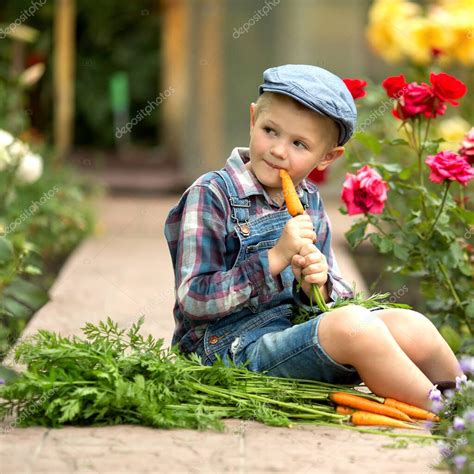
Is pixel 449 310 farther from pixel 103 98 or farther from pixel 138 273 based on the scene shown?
pixel 103 98

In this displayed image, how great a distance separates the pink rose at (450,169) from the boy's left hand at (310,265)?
2.43 feet

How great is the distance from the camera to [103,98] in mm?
16484

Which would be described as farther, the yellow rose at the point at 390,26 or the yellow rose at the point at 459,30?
the yellow rose at the point at 390,26

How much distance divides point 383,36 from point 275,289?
401cm

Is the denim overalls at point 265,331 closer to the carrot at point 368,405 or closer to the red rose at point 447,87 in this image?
the carrot at point 368,405

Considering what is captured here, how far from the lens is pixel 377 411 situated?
3.43 m

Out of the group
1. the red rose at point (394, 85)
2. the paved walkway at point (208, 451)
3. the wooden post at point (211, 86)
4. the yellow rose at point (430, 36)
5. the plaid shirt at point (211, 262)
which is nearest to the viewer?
the paved walkway at point (208, 451)

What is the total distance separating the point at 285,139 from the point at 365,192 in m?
0.61

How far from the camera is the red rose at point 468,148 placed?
4172 mm

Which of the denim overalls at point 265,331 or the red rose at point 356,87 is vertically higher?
the red rose at point 356,87

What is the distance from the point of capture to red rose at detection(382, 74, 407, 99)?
13.5 ft

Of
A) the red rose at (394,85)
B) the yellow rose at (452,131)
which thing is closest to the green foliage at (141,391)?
the red rose at (394,85)

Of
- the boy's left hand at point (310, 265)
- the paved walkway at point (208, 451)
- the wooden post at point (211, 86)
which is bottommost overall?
the paved walkway at point (208, 451)

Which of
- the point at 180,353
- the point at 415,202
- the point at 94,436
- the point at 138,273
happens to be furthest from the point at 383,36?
the point at 94,436
